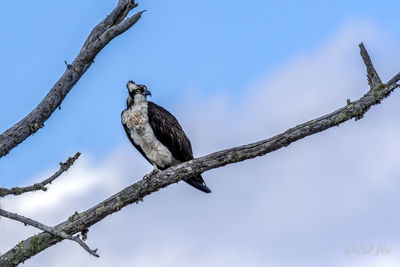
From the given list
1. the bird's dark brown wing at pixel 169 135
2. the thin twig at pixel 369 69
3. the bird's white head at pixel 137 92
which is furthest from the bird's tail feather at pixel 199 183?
the thin twig at pixel 369 69

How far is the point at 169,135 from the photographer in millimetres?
9125

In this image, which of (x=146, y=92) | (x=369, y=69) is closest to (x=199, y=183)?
(x=146, y=92)

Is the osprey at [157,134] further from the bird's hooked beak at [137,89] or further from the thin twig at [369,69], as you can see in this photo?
the thin twig at [369,69]

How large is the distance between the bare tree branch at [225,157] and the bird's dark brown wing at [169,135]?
2.25 metres

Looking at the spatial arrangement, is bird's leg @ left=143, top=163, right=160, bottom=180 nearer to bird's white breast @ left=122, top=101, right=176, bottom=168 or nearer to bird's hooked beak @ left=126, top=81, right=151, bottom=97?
bird's white breast @ left=122, top=101, right=176, bottom=168

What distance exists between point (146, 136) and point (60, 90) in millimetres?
3179

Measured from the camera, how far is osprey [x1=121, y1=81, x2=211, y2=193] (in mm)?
9125

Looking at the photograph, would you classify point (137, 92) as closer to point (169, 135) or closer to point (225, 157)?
point (169, 135)

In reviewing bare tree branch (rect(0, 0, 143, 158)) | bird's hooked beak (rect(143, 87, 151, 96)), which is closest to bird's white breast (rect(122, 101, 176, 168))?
bird's hooked beak (rect(143, 87, 151, 96))

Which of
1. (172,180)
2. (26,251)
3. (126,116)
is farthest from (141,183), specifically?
(126,116)

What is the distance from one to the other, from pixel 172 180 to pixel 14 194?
186cm

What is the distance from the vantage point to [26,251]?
6566mm

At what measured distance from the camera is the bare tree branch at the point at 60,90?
5988 millimetres

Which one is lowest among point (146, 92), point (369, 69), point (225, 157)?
point (225, 157)
